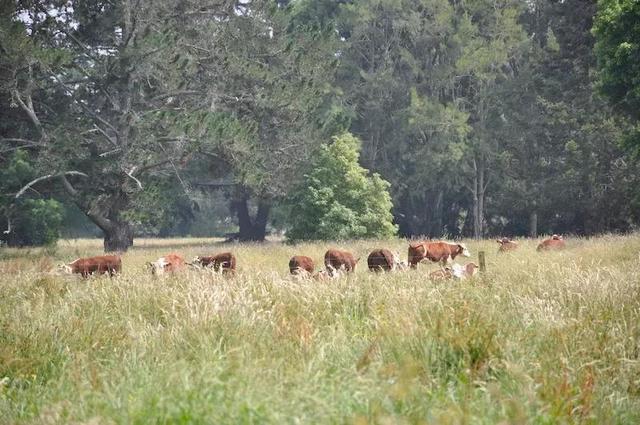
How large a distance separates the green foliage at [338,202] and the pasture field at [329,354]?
2242 cm

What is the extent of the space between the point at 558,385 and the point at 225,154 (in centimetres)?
2442

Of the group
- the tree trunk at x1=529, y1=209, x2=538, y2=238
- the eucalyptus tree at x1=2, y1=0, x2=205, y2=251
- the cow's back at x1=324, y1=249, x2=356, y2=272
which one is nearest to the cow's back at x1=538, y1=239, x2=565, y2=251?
the cow's back at x1=324, y1=249, x2=356, y2=272

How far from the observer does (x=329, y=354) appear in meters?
6.79

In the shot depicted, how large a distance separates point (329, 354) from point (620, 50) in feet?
66.3

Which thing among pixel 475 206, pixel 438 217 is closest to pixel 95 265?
pixel 475 206

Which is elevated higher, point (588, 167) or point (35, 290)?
point (588, 167)

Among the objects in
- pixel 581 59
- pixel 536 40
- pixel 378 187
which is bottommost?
pixel 378 187

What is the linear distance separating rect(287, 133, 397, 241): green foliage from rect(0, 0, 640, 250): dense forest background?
0.14 metres

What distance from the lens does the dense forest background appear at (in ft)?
91.7

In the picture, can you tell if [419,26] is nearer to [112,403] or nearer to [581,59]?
[581,59]

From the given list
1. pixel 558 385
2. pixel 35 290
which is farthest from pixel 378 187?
pixel 558 385

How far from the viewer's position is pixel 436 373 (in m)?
6.22

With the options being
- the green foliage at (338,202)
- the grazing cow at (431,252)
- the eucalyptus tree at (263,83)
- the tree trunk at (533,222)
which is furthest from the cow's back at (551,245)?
the tree trunk at (533,222)

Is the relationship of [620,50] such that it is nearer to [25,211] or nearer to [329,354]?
[329,354]
